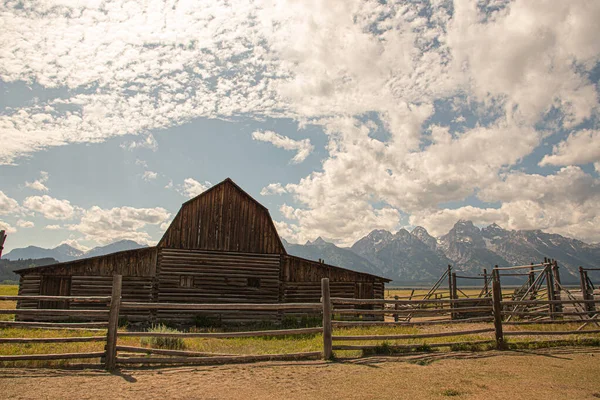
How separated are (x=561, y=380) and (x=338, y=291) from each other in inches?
678

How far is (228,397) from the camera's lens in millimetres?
6629

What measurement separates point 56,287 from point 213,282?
8.73 m

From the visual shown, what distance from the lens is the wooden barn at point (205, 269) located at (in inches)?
860

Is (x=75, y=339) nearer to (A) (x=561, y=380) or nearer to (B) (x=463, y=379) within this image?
(B) (x=463, y=379)

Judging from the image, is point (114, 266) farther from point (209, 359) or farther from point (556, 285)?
point (556, 285)

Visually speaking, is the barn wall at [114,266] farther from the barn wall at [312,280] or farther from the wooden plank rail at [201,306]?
the wooden plank rail at [201,306]

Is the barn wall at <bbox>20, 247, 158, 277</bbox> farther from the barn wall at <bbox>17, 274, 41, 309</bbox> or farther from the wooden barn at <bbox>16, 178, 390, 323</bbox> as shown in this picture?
the barn wall at <bbox>17, 274, 41, 309</bbox>

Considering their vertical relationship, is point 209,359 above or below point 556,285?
below

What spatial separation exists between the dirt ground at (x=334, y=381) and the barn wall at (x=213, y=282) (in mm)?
13691

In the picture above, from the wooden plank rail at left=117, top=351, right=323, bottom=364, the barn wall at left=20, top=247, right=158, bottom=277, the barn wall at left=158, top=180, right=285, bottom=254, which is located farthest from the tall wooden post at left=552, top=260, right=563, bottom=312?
the barn wall at left=20, top=247, right=158, bottom=277

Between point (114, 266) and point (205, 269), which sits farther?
point (205, 269)

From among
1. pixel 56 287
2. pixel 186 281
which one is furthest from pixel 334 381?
pixel 56 287

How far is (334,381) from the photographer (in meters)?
7.73

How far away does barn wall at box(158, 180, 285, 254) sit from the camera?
2248cm
